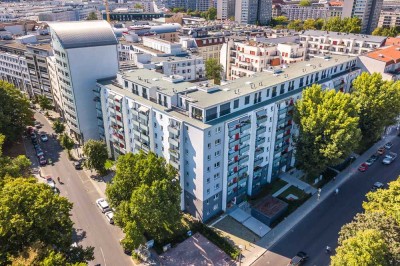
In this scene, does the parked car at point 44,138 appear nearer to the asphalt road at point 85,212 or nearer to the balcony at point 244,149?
the asphalt road at point 85,212

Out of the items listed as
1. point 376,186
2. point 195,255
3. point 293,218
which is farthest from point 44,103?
point 376,186

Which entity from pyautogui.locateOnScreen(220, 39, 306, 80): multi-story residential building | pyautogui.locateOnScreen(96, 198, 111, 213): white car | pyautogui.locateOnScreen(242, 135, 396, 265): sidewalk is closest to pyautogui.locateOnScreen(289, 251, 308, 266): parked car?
pyautogui.locateOnScreen(242, 135, 396, 265): sidewalk

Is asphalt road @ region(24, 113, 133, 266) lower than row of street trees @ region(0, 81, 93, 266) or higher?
lower

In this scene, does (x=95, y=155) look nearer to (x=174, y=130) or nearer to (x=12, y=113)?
(x=174, y=130)

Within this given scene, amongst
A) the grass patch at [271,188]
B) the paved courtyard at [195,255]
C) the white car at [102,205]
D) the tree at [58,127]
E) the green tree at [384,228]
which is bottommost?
the paved courtyard at [195,255]

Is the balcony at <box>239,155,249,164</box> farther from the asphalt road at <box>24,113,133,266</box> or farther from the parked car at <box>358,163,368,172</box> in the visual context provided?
the parked car at <box>358,163,368,172</box>

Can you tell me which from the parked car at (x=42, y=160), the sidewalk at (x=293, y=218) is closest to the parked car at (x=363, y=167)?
the sidewalk at (x=293, y=218)

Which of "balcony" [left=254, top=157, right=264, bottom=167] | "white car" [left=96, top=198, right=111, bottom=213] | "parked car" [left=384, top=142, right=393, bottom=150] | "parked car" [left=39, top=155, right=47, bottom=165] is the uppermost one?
"balcony" [left=254, top=157, right=264, bottom=167]
